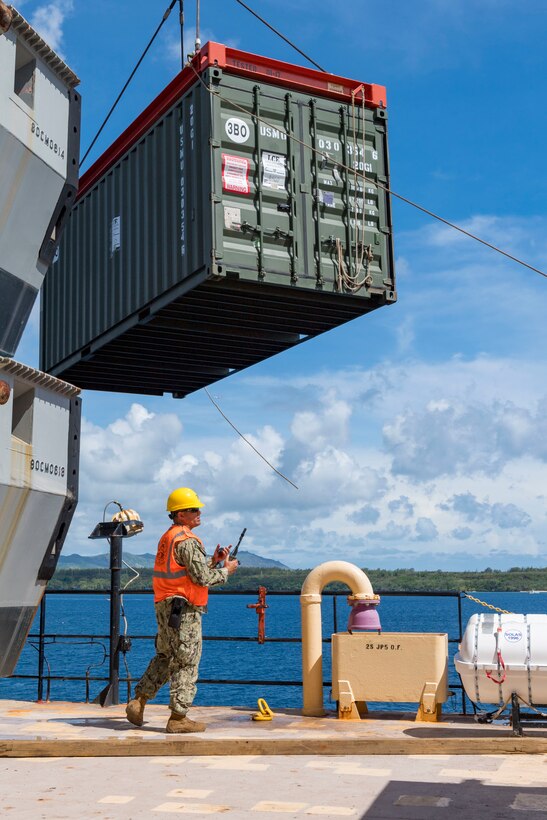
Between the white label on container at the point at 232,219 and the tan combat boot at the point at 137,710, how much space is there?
6.29 metres

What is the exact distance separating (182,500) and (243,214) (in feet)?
17.1

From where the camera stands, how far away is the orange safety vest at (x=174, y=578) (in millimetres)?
7684

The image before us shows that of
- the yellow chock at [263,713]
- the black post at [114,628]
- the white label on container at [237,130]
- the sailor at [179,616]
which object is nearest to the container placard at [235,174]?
the white label on container at [237,130]

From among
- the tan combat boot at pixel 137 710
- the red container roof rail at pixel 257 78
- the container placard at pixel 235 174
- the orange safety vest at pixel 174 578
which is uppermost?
the red container roof rail at pixel 257 78

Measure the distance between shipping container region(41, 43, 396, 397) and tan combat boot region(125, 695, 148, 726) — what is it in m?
5.64

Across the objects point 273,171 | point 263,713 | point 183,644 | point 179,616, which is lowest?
point 263,713

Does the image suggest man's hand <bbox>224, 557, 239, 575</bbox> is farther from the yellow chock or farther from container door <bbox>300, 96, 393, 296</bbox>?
container door <bbox>300, 96, 393, 296</bbox>

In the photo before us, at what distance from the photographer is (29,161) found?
282 inches

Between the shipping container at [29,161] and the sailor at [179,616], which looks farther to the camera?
the sailor at [179,616]

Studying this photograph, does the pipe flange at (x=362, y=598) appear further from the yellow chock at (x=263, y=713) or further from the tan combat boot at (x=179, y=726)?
the tan combat boot at (x=179, y=726)

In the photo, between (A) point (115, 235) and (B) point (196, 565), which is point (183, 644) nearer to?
(B) point (196, 565)

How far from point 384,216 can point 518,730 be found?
811cm

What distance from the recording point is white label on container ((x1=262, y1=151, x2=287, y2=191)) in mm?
12234

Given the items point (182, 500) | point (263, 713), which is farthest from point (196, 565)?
point (263, 713)
